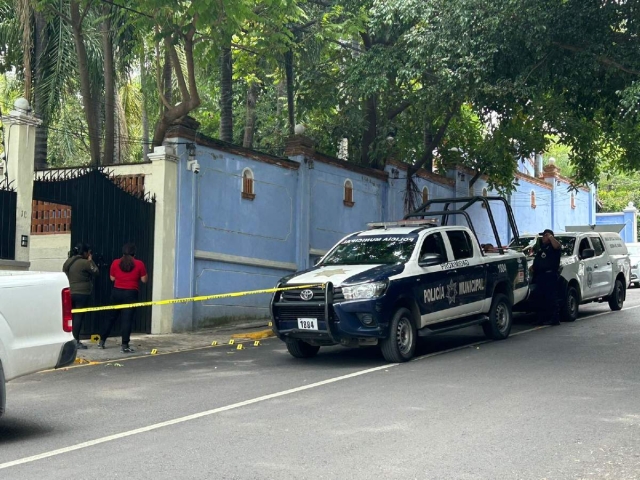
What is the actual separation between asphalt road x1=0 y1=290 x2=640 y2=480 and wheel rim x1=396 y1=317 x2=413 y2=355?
0.29 metres

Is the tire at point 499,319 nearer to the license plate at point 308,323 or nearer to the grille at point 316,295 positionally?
the grille at point 316,295

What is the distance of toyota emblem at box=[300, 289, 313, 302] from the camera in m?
11.0

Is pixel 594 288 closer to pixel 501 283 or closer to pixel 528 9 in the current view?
pixel 501 283

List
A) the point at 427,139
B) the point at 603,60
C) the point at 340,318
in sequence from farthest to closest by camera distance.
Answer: the point at 427,139 < the point at 603,60 < the point at 340,318

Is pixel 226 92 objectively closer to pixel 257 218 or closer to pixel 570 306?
pixel 257 218

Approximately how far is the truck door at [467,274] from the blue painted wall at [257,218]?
5958 mm

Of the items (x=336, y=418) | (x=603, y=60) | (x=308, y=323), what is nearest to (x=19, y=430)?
(x=336, y=418)

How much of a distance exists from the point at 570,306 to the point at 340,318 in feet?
24.3

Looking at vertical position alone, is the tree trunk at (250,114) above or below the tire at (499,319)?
above

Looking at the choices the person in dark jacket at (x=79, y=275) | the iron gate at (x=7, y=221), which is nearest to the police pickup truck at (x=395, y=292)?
the person in dark jacket at (x=79, y=275)

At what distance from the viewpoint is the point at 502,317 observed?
44.9ft

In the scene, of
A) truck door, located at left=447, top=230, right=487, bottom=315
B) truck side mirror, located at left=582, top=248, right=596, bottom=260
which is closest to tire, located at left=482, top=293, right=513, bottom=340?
truck door, located at left=447, top=230, right=487, bottom=315

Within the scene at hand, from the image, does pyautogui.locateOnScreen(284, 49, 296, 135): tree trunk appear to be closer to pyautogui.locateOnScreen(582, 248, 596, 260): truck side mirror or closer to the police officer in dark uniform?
pyautogui.locateOnScreen(582, 248, 596, 260): truck side mirror

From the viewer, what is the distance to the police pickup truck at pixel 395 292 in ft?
35.3
